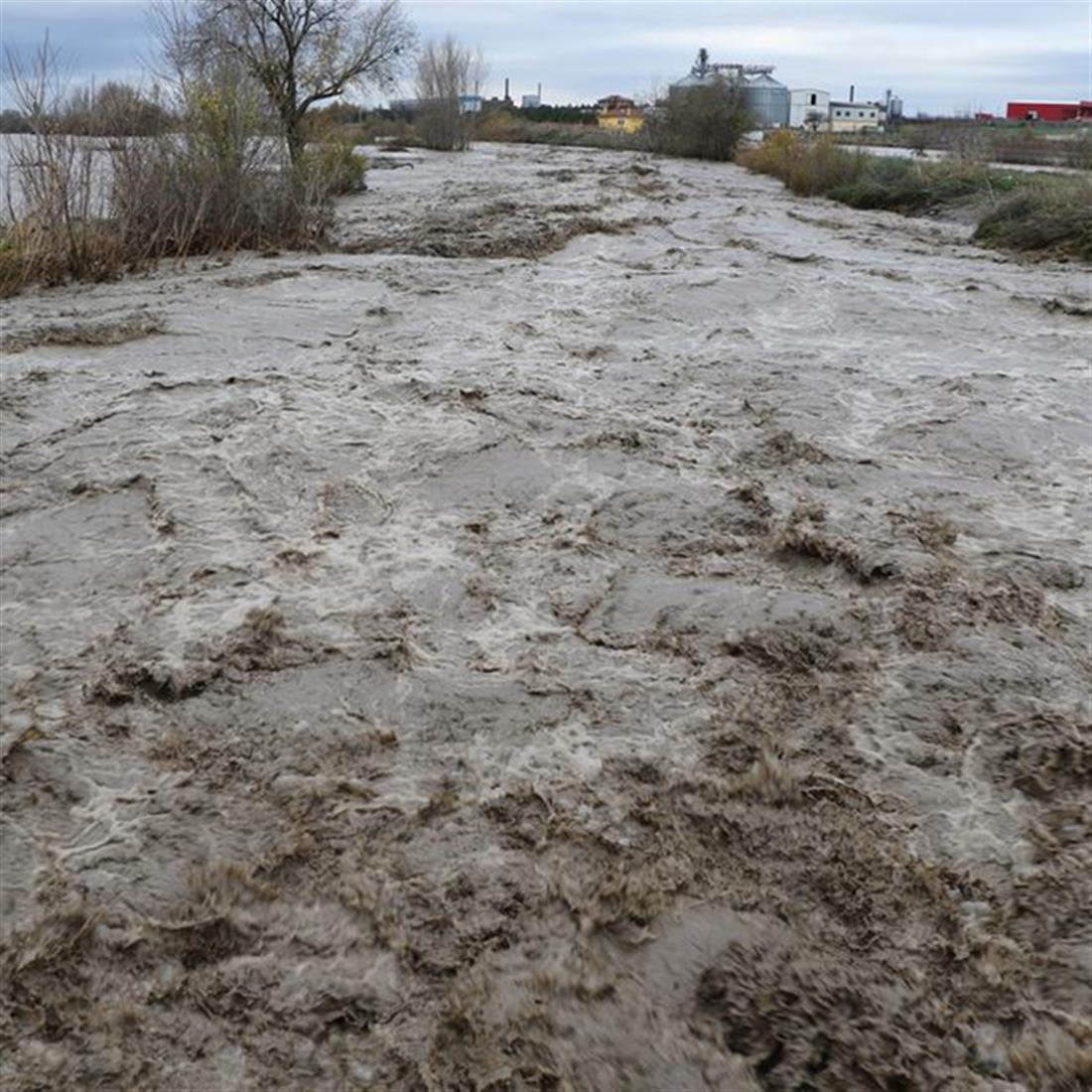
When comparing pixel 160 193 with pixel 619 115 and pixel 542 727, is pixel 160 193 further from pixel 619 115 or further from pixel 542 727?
pixel 619 115

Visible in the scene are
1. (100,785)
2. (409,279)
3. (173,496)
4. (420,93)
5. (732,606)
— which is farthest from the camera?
(420,93)

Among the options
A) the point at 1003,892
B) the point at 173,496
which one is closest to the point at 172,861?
the point at 1003,892

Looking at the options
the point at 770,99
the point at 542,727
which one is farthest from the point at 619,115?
the point at 542,727

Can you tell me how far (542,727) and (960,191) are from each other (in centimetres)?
1674

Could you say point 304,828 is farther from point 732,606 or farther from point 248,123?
point 248,123

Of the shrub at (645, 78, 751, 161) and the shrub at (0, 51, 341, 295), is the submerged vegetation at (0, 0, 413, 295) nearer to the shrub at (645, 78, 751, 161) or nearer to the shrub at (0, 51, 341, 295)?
the shrub at (0, 51, 341, 295)

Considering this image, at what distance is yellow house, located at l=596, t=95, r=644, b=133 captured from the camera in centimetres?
3850

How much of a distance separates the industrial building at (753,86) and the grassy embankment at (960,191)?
7.29 meters

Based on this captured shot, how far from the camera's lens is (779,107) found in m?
44.6

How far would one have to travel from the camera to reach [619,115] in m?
48.1

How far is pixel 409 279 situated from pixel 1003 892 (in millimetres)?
8272

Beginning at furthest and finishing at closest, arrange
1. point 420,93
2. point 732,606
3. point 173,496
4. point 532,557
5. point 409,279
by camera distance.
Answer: point 420,93
point 409,279
point 173,496
point 532,557
point 732,606

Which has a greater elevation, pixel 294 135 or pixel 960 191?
pixel 294 135

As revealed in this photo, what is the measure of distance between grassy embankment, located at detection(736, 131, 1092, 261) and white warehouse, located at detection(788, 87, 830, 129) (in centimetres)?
2173
